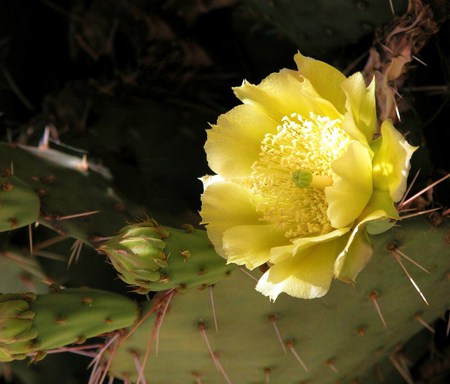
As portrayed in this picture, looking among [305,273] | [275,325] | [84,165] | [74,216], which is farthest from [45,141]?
[305,273]

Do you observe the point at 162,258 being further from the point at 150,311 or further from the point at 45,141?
the point at 45,141

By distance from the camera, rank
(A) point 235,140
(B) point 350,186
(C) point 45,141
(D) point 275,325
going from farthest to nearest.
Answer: (C) point 45,141 → (D) point 275,325 → (A) point 235,140 → (B) point 350,186

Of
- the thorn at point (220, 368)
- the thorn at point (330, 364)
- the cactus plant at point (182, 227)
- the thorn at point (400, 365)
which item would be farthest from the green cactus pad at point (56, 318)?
the thorn at point (400, 365)

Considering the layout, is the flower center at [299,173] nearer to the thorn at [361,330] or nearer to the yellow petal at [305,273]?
the yellow petal at [305,273]

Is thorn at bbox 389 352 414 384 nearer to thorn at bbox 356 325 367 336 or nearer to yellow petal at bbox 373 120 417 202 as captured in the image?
thorn at bbox 356 325 367 336

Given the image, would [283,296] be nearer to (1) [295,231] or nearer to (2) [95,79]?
(1) [295,231]

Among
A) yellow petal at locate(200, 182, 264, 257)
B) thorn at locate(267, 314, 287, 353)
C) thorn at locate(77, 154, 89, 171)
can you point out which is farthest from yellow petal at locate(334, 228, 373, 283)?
thorn at locate(77, 154, 89, 171)
